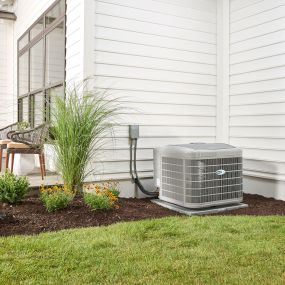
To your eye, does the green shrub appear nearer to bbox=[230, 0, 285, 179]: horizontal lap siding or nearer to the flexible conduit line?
the flexible conduit line

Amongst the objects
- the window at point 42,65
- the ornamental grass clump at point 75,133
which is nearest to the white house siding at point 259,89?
the ornamental grass clump at point 75,133

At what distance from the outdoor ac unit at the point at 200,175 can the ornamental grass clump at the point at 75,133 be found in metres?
0.76

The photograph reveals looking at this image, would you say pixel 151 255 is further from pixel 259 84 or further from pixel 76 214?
pixel 259 84

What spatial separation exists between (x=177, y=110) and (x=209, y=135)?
24.0 inches

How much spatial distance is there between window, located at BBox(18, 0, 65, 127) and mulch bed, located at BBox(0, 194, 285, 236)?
1.15m

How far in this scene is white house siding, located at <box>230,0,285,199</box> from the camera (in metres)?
4.31

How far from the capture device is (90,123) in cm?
377

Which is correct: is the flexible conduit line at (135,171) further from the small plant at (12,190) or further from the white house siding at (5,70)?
the white house siding at (5,70)

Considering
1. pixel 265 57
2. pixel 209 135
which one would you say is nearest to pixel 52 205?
pixel 209 135

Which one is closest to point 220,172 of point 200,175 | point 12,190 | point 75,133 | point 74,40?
point 200,175

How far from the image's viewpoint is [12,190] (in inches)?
144

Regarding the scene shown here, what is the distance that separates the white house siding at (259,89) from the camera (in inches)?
170

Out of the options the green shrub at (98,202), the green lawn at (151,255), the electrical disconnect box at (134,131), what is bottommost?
the green lawn at (151,255)

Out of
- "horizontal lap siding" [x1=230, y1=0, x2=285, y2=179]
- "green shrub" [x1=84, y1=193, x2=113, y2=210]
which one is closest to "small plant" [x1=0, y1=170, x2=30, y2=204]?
"green shrub" [x1=84, y1=193, x2=113, y2=210]
